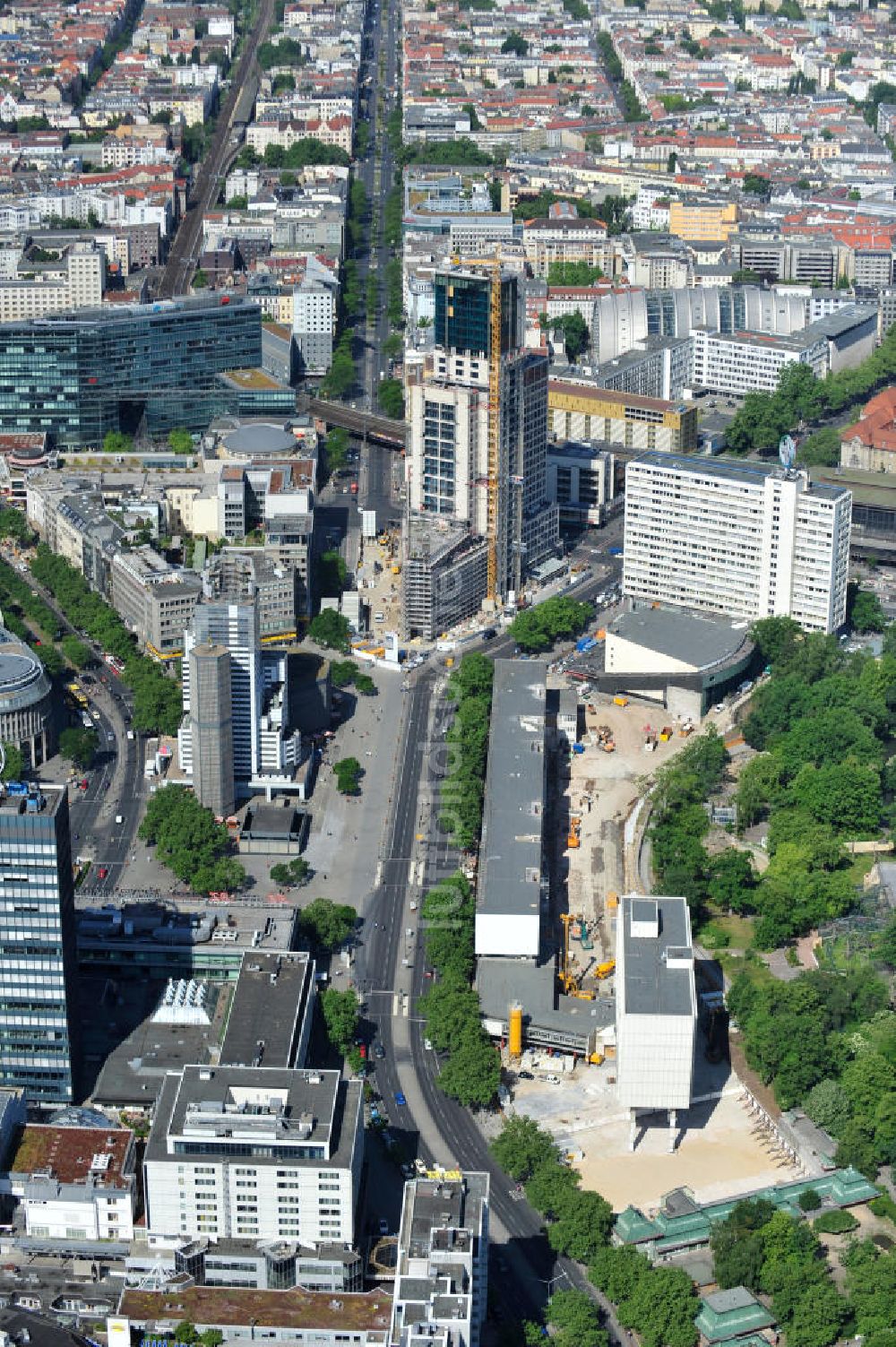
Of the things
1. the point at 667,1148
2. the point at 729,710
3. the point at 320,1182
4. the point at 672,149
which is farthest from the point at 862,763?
the point at 672,149

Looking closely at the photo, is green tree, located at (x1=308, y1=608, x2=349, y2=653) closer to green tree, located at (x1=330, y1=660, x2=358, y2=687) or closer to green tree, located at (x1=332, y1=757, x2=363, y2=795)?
green tree, located at (x1=330, y1=660, x2=358, y2=687)

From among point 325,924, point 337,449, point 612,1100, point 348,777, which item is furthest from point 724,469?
point 612,1100

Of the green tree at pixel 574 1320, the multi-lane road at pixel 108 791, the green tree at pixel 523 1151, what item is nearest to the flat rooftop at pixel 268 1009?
the green tree at pixel 523 1151

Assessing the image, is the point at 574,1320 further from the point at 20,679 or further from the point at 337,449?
the point at 337,449

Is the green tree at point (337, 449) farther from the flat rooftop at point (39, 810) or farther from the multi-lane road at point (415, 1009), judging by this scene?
the flat rooftop at point (39, 810)

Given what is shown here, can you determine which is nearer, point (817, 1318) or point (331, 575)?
point (817, 1318)
